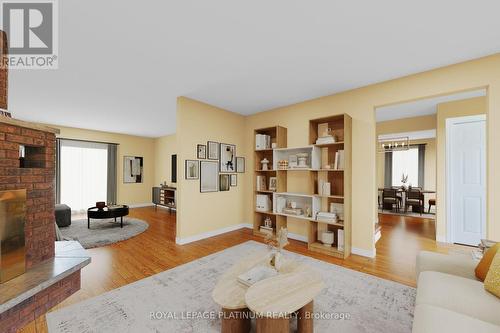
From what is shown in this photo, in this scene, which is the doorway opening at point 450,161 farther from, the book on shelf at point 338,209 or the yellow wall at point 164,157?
the yellow wall at point 164,157

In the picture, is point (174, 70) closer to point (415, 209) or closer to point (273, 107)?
point (273, 107)

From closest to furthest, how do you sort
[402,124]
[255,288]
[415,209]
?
[255,288] → [402,124] → [415,209]

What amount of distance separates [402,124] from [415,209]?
368 cm

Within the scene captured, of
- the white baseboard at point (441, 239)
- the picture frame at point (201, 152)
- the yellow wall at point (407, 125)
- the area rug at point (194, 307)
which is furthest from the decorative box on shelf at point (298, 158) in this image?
the yellow wall at point (407, 125)

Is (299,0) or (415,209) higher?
(299,0)

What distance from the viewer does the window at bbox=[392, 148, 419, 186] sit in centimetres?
787

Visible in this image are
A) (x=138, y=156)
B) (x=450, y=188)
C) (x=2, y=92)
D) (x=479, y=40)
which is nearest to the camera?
(x=2, y=92)

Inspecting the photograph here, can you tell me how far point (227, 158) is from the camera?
4.58 m

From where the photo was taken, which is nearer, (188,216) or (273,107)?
(188,216)

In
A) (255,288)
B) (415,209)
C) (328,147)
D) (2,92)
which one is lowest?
(415,209)

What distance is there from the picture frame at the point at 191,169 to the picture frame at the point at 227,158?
60 centimetres

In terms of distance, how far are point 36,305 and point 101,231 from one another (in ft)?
9.79

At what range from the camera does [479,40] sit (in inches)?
84.0

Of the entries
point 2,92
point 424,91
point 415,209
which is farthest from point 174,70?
point 415,209
